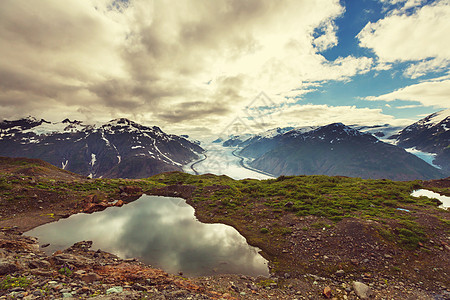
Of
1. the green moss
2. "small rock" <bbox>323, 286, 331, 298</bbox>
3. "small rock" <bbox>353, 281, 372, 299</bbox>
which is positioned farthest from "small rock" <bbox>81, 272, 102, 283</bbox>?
"small rock" <bbox>353, 281, 372, 299</bbox>

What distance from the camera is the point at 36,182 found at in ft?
100

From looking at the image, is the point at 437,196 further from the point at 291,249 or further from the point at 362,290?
the point at 362,290

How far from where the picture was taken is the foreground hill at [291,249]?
10977 mm

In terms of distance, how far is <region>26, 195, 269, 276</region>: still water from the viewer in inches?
605

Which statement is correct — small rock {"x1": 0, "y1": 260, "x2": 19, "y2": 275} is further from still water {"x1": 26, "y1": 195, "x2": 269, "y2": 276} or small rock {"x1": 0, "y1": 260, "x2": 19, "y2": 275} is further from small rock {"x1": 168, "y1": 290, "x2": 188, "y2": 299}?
small rock {"x1": 168, "y1": 290, "x2": 188, "y2": 299}

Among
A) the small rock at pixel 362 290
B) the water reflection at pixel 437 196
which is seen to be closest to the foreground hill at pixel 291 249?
the small rock at pixel 362 290

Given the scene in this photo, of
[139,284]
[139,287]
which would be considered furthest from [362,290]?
[139,284]

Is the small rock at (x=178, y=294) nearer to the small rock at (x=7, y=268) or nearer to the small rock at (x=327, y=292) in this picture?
the small rock at (x=7, y=268)

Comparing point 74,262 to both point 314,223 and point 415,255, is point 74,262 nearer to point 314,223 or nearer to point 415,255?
point 314,223

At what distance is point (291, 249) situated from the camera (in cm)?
1702

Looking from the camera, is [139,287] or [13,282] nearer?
[13,282]

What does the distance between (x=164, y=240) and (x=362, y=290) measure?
1719 cm

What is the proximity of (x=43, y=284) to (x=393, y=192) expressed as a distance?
41457 millimetres

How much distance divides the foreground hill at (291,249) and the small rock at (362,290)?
0.14 metres
